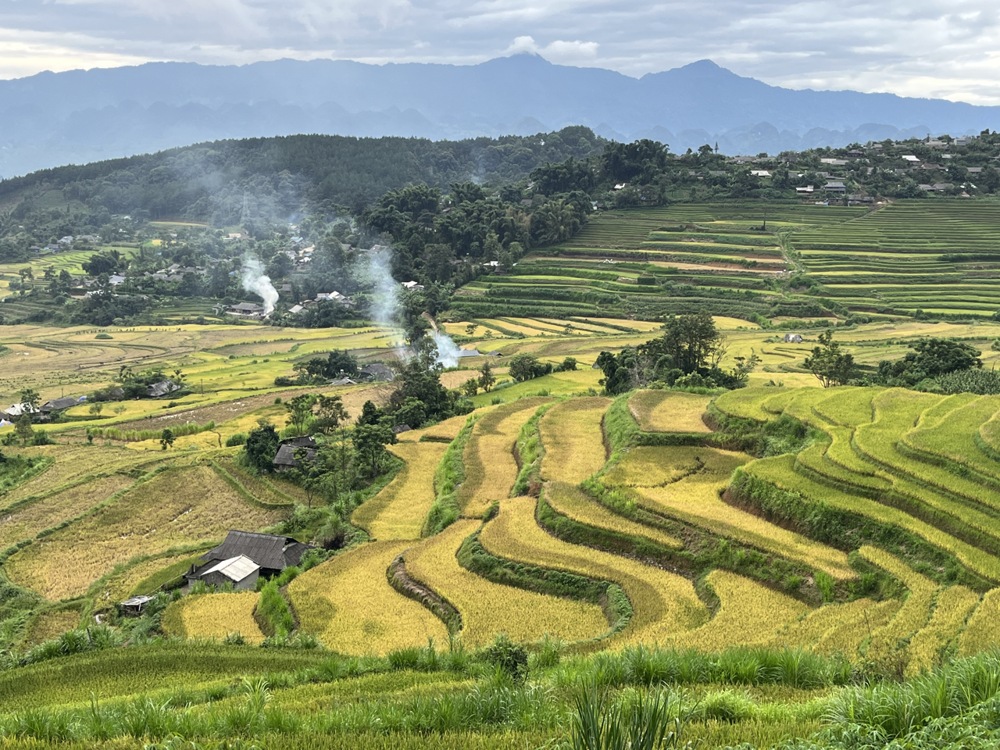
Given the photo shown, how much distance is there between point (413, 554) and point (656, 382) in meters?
18.4

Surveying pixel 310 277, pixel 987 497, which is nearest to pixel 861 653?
pixel 987 497

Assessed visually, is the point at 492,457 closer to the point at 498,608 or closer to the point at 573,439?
the point at 573,439

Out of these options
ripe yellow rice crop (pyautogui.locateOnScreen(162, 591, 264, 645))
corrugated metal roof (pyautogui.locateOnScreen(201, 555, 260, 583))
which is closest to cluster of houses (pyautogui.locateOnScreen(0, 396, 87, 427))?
corrugated metal roof (pyautogui.locateOnScreen(201, 555, 260, 583))

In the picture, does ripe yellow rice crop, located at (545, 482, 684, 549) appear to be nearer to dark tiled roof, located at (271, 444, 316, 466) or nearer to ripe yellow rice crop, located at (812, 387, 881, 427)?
ripe yellow rice crop, located at (812, 387, 881, 427)

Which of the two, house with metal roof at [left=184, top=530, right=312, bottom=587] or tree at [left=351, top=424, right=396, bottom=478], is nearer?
house with metal roof at [left=184, top=530, right=312, bottom=587]

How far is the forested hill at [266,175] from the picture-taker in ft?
442

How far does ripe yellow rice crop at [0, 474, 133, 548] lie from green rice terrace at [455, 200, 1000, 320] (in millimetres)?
40274

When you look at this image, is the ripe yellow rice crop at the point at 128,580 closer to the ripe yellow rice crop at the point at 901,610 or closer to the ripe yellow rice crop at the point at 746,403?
the ripe yellow rice crop at the point at 746,403

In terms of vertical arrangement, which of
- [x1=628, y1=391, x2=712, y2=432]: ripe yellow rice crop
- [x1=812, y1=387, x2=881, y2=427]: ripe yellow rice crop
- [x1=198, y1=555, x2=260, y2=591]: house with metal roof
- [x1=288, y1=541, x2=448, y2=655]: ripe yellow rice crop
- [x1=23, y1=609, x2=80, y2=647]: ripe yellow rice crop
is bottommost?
[x1=23, y1=609, x2=80, y2=647]: ripe yellow rice crop

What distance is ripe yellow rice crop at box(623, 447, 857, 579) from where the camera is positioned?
55.3 feet

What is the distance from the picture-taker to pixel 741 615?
1516 centimetres

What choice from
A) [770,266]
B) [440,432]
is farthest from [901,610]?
[770,266]

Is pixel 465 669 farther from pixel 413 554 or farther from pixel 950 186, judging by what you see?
pixel 950 186

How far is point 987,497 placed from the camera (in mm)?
17109
